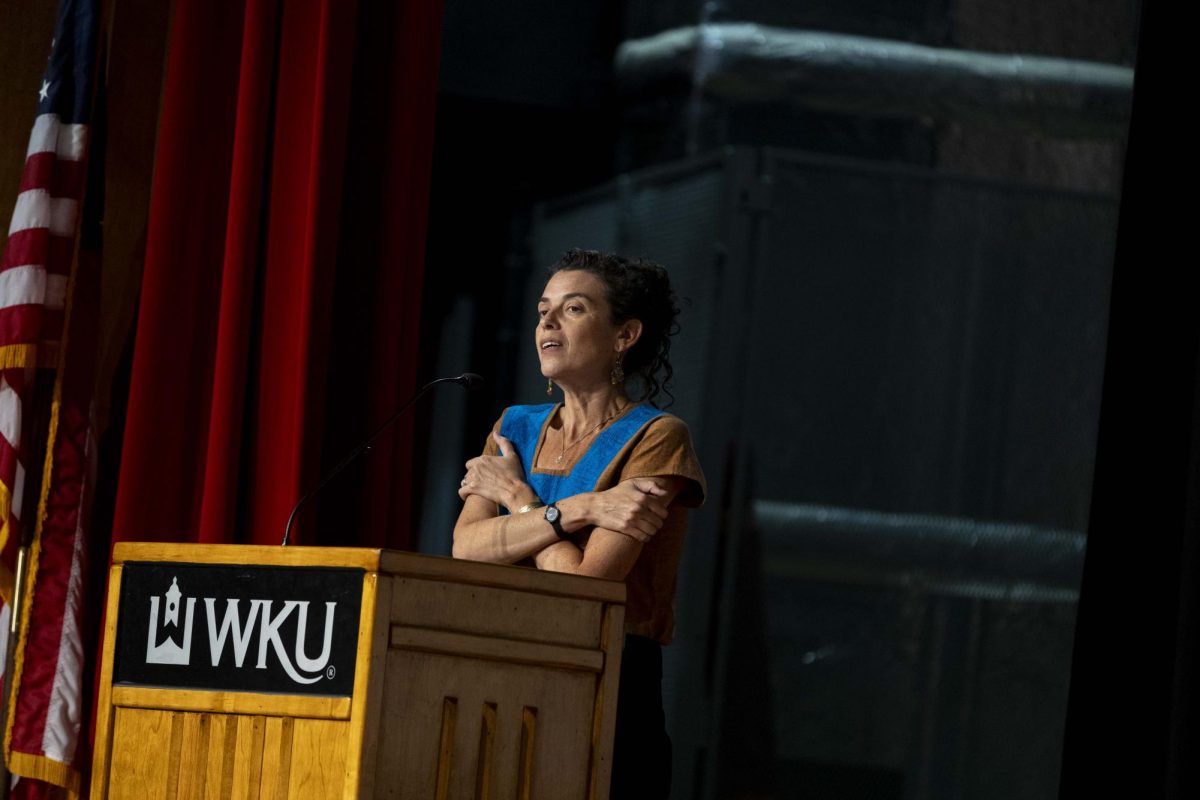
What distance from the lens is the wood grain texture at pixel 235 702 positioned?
1.81 meters

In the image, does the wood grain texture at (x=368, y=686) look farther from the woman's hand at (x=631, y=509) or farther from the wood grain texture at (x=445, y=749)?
the woman's hand at (x=631, y=509)

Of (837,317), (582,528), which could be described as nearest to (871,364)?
(837,317)

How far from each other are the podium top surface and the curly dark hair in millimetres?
518

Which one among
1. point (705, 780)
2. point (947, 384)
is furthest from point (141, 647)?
point (947, 384)

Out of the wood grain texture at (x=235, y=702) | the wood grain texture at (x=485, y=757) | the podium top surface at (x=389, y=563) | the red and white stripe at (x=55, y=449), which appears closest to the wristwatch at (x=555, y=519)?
the podium top surface at (x=389, y=563)

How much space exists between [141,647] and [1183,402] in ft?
5.16

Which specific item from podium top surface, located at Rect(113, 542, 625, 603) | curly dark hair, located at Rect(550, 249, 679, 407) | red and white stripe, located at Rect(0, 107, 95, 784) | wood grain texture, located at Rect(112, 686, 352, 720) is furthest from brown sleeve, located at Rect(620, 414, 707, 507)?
red and white stripe, located at Rect(0, 107, 95, 784)

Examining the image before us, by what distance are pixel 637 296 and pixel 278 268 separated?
0.84 metres

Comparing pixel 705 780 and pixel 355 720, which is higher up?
pixel 355 720

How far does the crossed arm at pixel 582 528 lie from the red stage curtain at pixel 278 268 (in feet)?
2.23

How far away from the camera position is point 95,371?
3.05 meters

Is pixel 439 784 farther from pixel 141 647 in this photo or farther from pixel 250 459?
pixel 250 459

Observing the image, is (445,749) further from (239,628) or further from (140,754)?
(140,754)

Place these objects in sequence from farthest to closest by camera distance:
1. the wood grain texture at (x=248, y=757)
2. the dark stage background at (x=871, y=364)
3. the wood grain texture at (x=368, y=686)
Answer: the dark stage background at (x=871, y=364), the wood grain texture at (x=248, y=757), the wood grain texture at (x=368, y=686)
